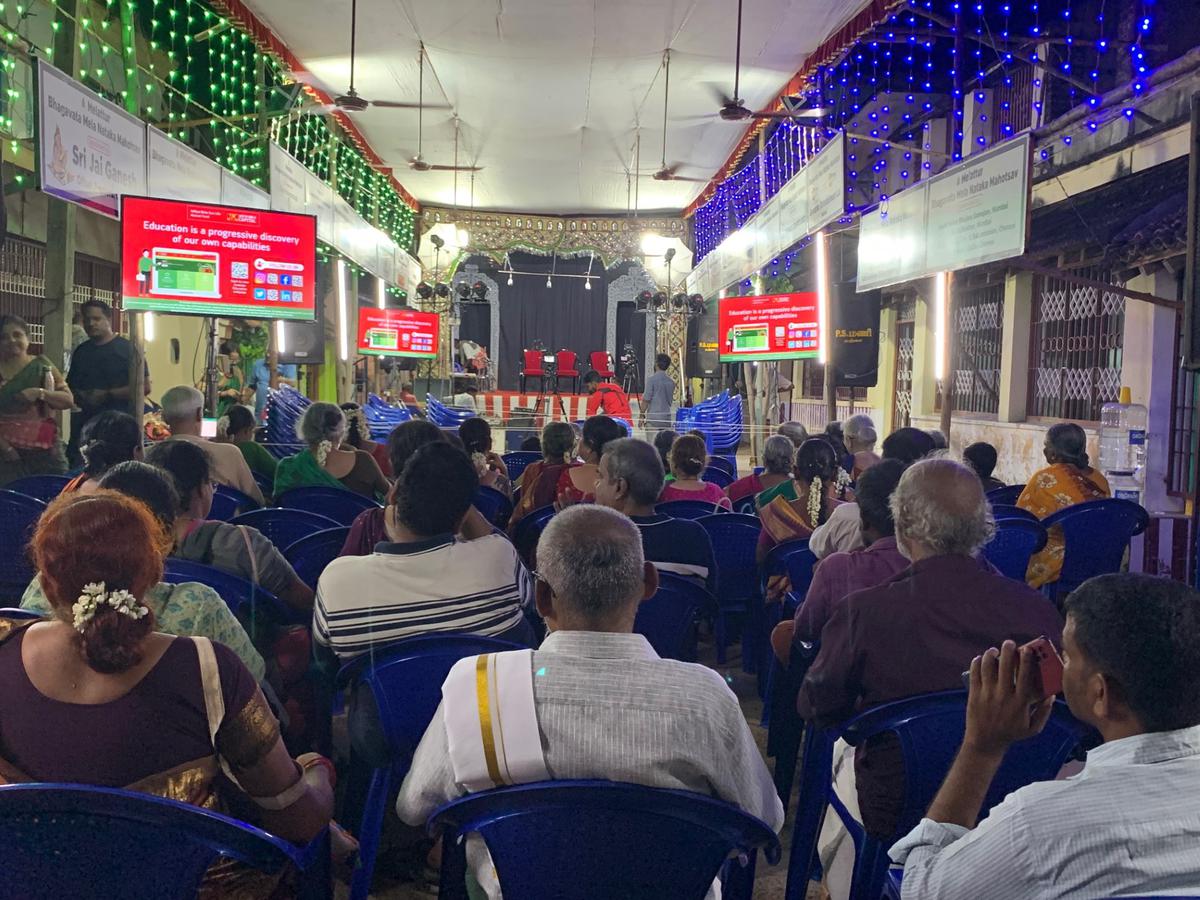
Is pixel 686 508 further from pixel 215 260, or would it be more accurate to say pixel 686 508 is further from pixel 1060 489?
pixel 215 260

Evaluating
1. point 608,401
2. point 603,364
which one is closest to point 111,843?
point 608,401

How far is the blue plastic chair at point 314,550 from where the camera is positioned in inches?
125

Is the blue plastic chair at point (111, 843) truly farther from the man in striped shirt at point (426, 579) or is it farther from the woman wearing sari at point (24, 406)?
the woman wearing sari at point (24, 406)

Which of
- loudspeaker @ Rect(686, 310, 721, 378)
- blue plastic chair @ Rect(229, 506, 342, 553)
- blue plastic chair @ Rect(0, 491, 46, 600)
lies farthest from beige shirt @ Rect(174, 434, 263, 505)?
loudspeaker @ Rect(686, 310, 721, 378)

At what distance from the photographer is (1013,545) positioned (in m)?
3.70

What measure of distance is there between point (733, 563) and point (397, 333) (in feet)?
39.6

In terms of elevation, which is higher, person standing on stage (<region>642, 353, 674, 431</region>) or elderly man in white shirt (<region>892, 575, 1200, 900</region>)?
person standing on stage (<region>642, 353, 674, 431</region>)

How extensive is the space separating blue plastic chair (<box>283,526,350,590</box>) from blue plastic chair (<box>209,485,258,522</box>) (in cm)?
75

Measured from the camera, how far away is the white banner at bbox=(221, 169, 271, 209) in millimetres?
8227

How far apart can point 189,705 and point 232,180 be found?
788cm

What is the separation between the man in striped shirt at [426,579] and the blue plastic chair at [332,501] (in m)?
1.83

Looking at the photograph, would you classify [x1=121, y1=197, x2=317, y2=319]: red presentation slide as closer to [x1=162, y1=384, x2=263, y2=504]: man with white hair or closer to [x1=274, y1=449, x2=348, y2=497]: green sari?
[x1=162, y1=384, x2=263, y2=504]: man with white hair

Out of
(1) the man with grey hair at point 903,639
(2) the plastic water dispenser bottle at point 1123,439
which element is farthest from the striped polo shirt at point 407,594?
(2) the plastic water dispenser bottle at point 1123,439

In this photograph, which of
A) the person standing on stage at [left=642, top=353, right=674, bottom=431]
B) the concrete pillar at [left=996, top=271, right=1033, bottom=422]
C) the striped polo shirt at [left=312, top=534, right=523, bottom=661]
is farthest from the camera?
the person standing on stage at [left=642, top=353, right=674, bottom=431]
